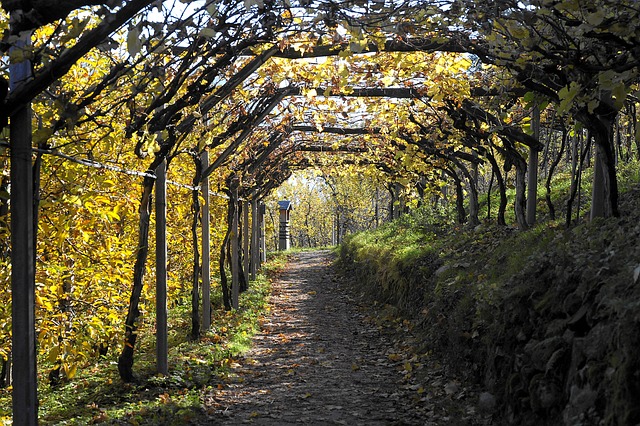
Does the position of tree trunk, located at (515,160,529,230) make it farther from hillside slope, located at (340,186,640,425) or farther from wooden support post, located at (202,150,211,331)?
wooden support post, located at (202,150,211,331)

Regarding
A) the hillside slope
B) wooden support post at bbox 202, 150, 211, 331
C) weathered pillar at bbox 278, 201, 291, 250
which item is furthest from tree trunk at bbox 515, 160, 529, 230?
weathered pillar at bbox 278, 201, 291, 250

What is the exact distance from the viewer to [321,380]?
24.1 ft

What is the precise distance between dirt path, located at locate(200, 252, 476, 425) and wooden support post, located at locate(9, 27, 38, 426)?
261 cm

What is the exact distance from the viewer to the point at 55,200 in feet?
17.0

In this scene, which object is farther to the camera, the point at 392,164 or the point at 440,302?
the point at 392,164

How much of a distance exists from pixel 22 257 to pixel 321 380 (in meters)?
4.56

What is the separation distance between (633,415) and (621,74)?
6.60ft

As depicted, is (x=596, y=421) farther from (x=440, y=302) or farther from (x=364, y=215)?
(x=364, y=215)

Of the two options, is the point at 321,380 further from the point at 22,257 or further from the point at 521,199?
the point at 22,257

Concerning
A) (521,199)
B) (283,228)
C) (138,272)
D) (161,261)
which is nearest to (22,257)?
(138,272)

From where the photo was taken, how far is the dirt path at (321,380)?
233 inches

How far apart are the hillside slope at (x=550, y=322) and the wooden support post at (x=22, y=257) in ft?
10.3

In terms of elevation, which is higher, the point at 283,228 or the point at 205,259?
the point at 283,228

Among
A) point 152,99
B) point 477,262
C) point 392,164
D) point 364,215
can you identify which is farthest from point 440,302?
point 364,215
